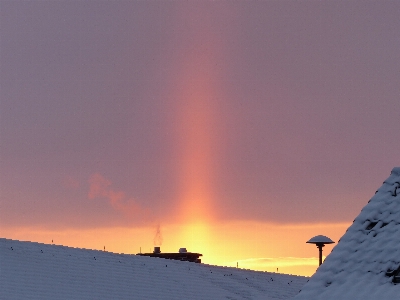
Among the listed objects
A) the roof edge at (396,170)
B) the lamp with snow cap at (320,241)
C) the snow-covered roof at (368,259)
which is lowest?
the snow-covered roof at (368,259)

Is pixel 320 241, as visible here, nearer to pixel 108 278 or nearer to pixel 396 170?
pixel 108 278

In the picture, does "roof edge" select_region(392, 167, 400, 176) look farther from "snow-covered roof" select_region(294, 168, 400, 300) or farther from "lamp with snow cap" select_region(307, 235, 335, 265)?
"lamp with snow cap" select_region(307, 235, 335, 265)

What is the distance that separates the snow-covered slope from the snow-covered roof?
18.7 meters

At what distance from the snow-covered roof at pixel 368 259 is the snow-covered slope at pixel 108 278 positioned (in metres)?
18.7

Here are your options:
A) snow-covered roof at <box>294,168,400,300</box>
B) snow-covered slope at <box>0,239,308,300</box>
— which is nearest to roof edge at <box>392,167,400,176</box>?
snow-covered roof at <box>294,168,400,300</box>

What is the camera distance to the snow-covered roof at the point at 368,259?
56.5 ft

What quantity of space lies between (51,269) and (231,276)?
11628 mm

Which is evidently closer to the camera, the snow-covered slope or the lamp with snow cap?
the snow-covered slope

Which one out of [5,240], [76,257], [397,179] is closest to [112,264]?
[76,257]

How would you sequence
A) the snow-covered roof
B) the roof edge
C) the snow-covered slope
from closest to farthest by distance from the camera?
the snow-covered roof
the roof edge
the snow-covered slope

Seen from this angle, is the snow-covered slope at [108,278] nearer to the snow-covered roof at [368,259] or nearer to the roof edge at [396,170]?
the roof edge at [396,170]

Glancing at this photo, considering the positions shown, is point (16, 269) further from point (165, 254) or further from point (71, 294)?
point (165, 254)

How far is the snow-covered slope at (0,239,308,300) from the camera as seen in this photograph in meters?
37.6

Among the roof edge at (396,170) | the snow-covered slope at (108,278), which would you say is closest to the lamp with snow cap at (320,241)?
the snow-covered slope at (108,278)
